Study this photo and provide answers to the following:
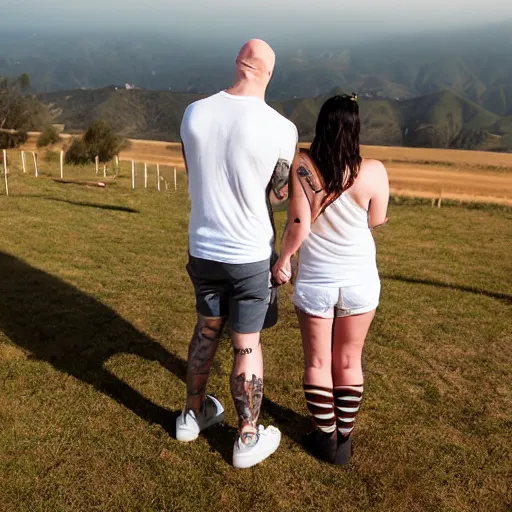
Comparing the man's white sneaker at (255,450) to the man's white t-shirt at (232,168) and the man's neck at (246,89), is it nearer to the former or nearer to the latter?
the man's white t-shirt at (232,168)

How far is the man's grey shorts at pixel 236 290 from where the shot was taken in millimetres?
3744

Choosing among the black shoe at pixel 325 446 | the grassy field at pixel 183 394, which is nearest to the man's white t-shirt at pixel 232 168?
the black shoe at pixel 325 446

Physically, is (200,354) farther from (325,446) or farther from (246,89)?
(246,89)

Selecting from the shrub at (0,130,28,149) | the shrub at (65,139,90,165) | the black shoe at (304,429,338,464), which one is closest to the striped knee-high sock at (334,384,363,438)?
the black shoe at (304,429,338,464)

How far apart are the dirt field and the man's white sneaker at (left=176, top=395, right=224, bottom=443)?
3964 cm

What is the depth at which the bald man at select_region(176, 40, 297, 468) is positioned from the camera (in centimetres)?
335

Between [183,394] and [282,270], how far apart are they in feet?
7.28

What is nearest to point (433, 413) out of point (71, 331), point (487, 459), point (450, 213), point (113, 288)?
point (487, 459)

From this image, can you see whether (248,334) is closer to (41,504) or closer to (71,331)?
(41,504)

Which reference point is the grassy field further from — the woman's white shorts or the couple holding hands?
the woman's white shorts

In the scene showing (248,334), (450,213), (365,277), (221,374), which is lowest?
(450,213)

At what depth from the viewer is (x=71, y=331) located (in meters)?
6.71

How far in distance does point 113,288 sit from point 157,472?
489 cm

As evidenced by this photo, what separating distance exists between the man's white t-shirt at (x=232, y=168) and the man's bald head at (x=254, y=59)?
7.2 inches
